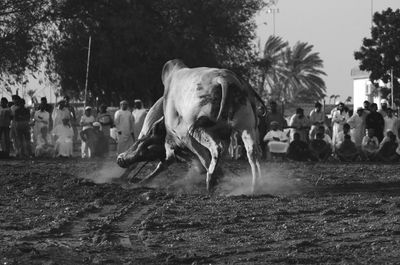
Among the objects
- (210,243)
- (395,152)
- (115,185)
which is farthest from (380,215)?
(395,152)

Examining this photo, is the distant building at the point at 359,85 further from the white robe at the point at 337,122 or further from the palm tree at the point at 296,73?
the white robe at the point at 337,122

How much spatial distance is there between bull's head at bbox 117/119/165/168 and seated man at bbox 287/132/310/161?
25.6 ft

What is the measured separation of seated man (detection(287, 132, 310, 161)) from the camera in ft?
77.4

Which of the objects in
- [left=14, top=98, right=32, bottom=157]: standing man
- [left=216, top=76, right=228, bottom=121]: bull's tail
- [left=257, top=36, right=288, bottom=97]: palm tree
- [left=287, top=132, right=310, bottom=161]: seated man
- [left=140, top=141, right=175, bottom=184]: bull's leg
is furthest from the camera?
[left=257, top=36, right=288, bottom=97]: palm tree

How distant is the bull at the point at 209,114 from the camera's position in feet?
46.4

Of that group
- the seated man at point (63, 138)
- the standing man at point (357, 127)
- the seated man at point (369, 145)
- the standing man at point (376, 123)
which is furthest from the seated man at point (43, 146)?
the standing man at point (376, 123)

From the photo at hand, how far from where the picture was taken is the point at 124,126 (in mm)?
24656

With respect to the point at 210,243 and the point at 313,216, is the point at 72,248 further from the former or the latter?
the point at 313,216

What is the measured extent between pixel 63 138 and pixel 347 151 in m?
6.65

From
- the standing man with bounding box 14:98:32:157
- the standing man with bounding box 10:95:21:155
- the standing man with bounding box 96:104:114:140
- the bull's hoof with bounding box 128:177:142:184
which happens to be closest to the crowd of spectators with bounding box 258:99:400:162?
the standing man with bounding box 96:104:114:140

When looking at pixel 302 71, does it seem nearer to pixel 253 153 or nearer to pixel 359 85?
pixel 359 85

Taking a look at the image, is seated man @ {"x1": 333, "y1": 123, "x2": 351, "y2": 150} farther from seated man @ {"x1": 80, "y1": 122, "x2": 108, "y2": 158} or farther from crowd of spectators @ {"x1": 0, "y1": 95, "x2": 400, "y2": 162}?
seated man @ {"x1": 80, "y1": 122, "x2": 108, "y2": 158}

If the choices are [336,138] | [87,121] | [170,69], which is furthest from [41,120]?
[170,69]

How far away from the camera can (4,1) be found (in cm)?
3167
